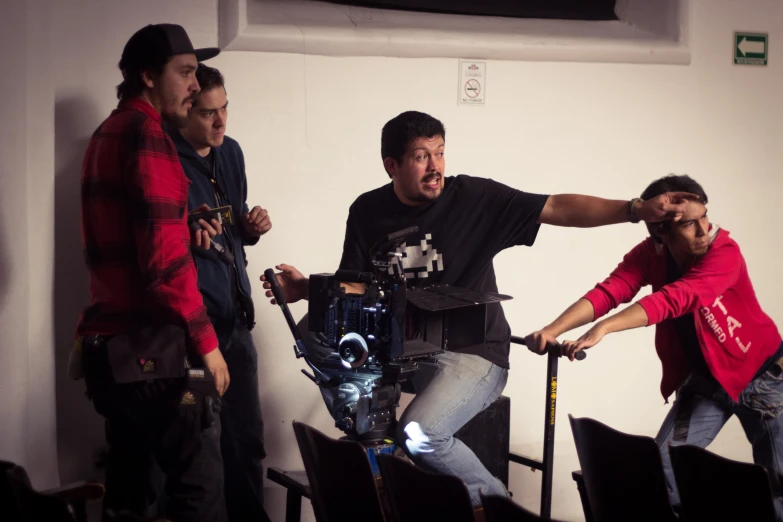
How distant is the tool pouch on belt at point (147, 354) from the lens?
89.1 inches

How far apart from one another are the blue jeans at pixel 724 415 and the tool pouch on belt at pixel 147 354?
1.49 metres

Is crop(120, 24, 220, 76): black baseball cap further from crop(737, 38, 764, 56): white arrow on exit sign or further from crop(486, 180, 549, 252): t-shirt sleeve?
crop(737, 38, 764, 56): white arrow on exit sign

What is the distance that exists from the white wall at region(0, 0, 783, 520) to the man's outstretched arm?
96cm

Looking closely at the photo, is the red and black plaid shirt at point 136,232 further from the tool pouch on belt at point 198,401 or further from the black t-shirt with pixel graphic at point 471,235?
the black t-shirt with pixel graphic at point 471,235

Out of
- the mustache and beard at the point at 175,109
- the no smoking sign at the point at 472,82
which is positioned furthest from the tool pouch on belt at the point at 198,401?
the no smoking sign at the point at 472,82

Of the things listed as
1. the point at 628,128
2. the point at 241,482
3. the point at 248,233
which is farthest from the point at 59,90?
the point at 628,128

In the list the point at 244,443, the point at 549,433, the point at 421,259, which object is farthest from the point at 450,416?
the point at 244,443

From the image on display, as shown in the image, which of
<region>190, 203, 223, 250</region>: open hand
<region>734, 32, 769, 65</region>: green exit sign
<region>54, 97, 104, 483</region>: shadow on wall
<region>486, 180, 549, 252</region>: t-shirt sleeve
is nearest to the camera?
<region>190, 203, 223, 250</region>: open hand

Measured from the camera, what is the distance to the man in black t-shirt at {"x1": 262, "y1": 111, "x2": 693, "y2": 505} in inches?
105

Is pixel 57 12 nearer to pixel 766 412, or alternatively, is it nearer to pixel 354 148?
pixel 354 148

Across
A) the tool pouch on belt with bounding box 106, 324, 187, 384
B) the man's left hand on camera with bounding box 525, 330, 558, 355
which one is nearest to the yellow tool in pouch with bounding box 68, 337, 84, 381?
the tool pouch on belt with bounding box 106, 324, 187, 384

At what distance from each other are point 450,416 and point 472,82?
160cm

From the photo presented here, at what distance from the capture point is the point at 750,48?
157 inches

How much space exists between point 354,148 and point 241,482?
138cm
